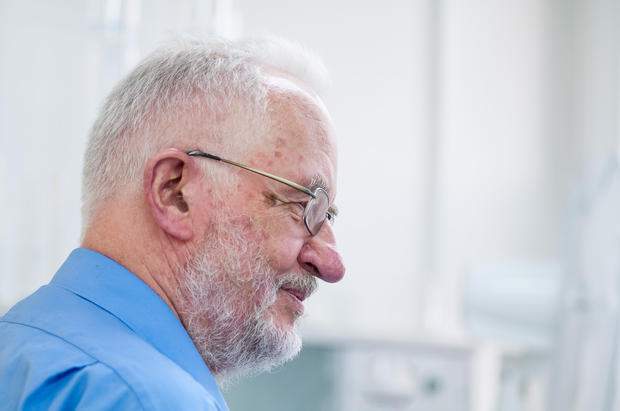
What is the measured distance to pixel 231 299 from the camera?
2.76 feet

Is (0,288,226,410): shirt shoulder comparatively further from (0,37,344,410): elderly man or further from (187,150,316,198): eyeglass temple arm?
(187,150,316,198): eyeglass temple arm

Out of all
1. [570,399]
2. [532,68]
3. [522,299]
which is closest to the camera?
[570,399]

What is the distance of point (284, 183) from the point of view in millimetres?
839

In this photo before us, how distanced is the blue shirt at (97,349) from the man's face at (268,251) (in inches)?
2.7

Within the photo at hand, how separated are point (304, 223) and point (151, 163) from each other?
0.66ft

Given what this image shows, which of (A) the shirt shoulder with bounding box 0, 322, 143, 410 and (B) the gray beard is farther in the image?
(B) the gray beard

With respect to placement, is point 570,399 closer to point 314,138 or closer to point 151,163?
point 314,138

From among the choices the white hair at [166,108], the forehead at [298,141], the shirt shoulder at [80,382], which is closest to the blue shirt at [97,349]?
the shirt shoulder at [80,382]

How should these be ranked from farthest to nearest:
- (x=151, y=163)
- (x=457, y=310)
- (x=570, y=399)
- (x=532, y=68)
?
(x=532, y=68), (x=457, y=310), (x=570, y=399), (x=151, y=163)

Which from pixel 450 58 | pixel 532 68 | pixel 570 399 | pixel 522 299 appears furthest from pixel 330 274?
pixel 532 68

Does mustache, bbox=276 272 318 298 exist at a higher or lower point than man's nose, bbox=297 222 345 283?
lower

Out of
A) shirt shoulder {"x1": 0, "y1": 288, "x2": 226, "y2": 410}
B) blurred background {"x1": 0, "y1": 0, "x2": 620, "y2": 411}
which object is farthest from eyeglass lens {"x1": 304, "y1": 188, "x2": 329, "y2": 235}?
blurred background {"x1": 0, "y1": 0, "x2": 620, "y2": 411}

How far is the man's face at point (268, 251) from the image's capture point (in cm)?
83

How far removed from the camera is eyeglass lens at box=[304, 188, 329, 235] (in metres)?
0.86
